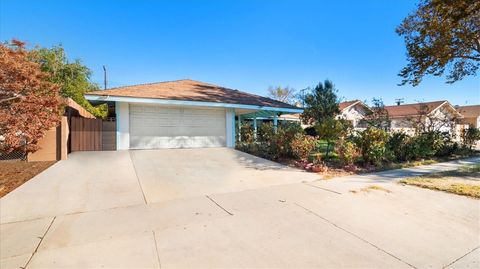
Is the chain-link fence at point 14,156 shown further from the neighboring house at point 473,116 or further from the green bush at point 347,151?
the neighboring house at point 473,116

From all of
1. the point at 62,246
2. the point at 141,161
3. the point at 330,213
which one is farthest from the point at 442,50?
the point at 62,246

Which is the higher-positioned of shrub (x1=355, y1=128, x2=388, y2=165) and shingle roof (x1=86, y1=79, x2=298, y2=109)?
shingle roof (x1=86, y1=79, x2=298, y2=109)

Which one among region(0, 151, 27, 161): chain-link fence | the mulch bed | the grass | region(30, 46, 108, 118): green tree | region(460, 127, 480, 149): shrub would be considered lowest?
the grass

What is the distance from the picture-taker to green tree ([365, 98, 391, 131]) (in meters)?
11.7

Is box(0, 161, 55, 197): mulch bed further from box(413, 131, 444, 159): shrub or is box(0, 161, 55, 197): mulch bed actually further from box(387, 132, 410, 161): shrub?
box(413, 131, 444, 159): shrub

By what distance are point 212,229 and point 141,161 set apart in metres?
6.27

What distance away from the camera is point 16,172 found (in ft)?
23.2

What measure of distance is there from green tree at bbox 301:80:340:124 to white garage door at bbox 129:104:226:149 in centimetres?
1336

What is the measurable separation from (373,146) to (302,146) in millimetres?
2620

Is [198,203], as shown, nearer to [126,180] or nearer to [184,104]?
[126,180]

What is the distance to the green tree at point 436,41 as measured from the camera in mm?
10625

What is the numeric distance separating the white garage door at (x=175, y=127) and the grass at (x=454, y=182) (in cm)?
882

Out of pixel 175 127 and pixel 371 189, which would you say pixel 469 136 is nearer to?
pixel 371 189

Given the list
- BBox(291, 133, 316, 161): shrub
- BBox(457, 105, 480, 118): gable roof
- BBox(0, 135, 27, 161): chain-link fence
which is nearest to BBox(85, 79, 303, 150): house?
BBox(0, 135, 27, 161): chain-link fence
